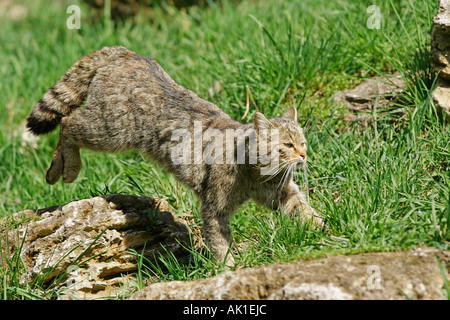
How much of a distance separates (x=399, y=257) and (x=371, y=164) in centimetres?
122

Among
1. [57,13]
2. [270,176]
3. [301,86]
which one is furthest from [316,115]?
[57,13]

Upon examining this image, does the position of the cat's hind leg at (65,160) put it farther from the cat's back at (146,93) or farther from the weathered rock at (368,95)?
the weathered rock at (368,95)

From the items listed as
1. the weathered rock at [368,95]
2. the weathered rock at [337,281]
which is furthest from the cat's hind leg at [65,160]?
the weathered rock at [368,95]

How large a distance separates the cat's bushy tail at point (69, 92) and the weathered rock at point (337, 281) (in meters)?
2.23

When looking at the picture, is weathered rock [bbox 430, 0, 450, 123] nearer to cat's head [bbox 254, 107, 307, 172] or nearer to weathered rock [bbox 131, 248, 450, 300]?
cat's head [bbox 254, 107, 307, 172]

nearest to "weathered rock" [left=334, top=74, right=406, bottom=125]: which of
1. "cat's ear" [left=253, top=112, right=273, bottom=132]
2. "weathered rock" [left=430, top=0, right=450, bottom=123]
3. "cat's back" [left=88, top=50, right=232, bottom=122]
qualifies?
"weathered rock" [left=430, top=0, right=450, bottom=123]

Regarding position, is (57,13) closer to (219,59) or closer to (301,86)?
(219,59)

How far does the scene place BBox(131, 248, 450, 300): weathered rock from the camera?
10.7ft

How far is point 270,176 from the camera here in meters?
4.54

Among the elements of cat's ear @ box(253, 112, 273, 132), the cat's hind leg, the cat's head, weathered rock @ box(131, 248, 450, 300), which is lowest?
weathered rock @ box(131, 248, 450, 300)

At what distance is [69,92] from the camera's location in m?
5.21

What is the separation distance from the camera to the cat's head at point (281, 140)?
4383 mm

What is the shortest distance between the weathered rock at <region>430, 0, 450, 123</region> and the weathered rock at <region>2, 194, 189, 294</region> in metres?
2.47

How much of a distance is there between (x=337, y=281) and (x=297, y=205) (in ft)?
4.22
